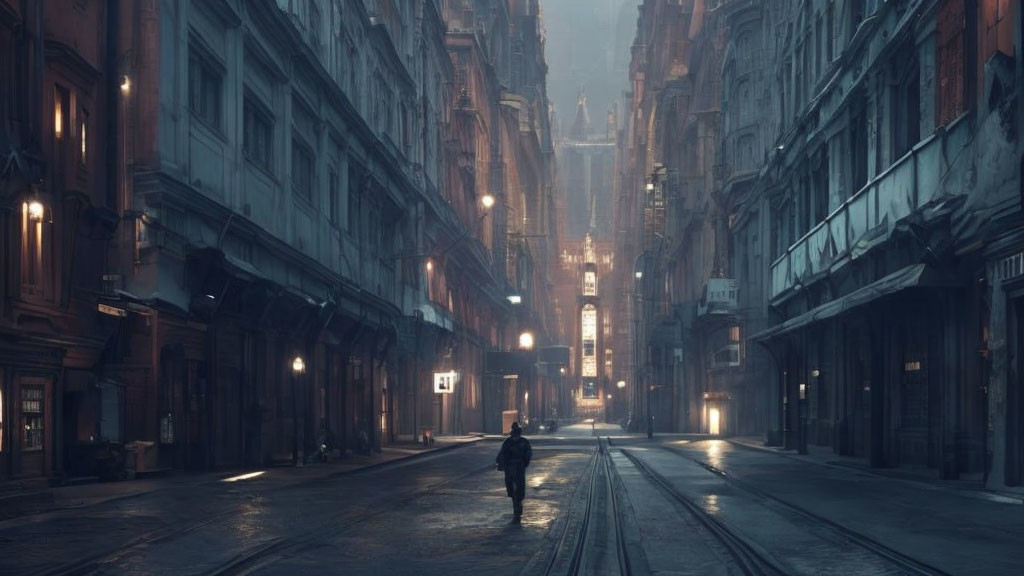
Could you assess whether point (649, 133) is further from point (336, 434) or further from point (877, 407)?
point (877, 407)

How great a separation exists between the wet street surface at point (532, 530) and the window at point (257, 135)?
979 cm

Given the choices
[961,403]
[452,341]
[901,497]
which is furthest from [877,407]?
[452,341]

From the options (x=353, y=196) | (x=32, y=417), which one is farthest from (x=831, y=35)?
(x=32, y=417)

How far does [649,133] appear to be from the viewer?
138 metres

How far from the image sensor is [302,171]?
139ft

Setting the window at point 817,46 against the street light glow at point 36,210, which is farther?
the window at point 817,46

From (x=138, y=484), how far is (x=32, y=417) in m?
3.07

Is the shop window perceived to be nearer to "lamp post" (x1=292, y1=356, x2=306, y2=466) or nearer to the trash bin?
the trash bin

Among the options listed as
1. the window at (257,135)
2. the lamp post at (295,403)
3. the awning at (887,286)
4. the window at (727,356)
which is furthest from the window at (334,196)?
the window at (727,356)

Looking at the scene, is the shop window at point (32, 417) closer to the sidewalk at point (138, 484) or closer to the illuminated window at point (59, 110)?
the sidewalk at point (138, 484)

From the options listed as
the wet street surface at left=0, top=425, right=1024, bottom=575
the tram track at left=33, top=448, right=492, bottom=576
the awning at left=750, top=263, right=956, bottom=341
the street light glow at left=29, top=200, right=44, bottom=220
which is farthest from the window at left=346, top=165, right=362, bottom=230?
the tram track at left=33, top=448, right=492, bottom=576

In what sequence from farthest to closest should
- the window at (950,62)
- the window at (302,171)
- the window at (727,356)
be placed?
the window at (727,356), the window at (302,171), the window at (950,62)

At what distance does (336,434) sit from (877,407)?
2043 cm

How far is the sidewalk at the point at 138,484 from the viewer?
63.9 ft
